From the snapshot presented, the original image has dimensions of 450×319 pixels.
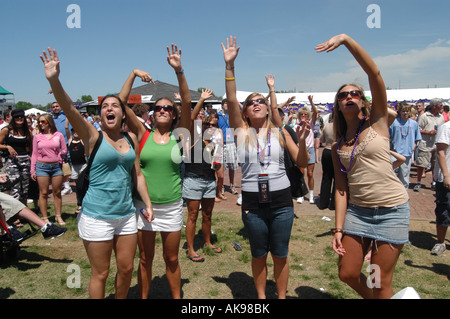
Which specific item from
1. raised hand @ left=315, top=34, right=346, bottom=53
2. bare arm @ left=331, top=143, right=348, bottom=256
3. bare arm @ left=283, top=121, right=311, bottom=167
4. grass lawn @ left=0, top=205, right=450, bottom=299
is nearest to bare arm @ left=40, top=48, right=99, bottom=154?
bare arm @ left=283, top=121, right=311, bottom=167

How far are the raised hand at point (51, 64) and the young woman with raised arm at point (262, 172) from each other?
1.39m

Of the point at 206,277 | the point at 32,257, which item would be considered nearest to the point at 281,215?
the point at 206,277

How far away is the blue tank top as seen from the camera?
2.62 meters

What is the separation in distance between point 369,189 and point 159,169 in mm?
1825

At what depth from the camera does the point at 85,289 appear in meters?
3.73

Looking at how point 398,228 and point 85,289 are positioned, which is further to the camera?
point 85,289

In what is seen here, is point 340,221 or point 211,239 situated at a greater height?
point 340,221

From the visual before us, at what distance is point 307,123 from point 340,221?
2.97ft

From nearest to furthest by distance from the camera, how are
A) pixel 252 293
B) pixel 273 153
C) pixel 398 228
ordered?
pixel 398 228
pixel 273 153
pixel 252 293

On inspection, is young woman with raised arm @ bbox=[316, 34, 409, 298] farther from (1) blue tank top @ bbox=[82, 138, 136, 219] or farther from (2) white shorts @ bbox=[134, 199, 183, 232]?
(1) blue tank top @ bbox=[82, 138, 136, 219]

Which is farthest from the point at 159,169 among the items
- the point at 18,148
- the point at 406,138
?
the point at 406,138

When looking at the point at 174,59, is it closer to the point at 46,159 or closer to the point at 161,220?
the point at 161,220

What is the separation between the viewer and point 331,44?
95.3 inches
